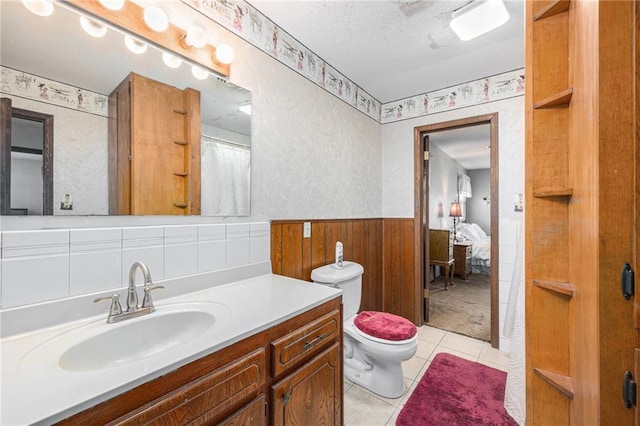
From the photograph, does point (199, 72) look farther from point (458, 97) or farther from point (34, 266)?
point (458, 97)

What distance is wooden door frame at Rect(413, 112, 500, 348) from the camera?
2.37m

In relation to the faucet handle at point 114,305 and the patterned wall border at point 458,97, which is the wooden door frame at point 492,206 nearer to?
the patterned wall border at point 458,97

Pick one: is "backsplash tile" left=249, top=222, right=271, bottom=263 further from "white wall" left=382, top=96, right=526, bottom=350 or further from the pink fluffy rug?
"white wall" left=382, top=96, right=526, bottom=350

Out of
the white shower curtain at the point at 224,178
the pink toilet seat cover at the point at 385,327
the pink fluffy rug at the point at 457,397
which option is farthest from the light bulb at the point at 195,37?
the pink fluffy rug at the point at 457,397

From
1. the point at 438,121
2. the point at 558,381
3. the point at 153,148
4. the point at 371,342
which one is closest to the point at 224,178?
the point at 153,148

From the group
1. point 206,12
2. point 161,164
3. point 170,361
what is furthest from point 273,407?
point 206,12

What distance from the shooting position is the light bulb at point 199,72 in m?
1.29

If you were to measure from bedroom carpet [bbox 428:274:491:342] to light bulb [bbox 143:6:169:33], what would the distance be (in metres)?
3.21

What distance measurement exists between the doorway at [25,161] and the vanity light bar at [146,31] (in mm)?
429

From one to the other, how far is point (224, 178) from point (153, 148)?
35 centimetres

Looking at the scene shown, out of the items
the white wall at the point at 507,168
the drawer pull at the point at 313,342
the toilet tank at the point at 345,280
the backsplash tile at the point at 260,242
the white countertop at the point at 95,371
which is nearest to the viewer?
the white countertop at the point at 95,371

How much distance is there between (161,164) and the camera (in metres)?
1.18

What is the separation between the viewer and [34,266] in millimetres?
861

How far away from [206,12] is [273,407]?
179 cm
